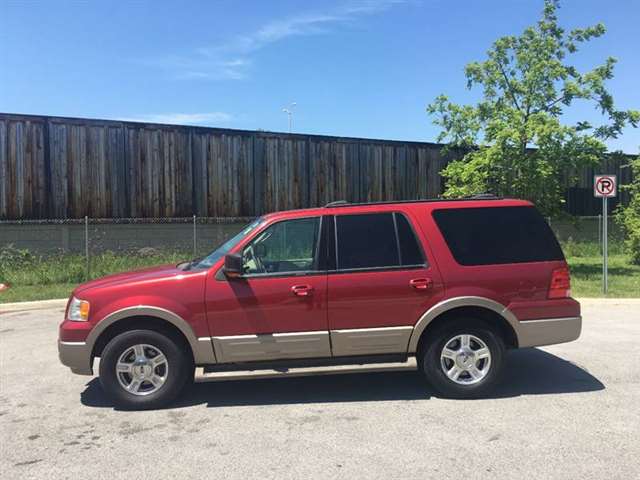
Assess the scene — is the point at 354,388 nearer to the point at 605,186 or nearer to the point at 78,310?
the point at 78,310

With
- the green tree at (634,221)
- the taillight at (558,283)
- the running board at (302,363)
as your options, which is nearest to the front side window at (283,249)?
the running board at (302,363)

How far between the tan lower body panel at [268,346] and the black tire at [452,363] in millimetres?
1004

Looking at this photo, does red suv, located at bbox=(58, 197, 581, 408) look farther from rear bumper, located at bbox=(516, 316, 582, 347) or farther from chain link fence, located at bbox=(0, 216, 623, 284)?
chain link fence, located at bbox=(0, 216, 623, 284)

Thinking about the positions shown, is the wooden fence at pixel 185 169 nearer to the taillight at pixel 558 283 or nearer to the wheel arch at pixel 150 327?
the wheel arch at pixel 150 327

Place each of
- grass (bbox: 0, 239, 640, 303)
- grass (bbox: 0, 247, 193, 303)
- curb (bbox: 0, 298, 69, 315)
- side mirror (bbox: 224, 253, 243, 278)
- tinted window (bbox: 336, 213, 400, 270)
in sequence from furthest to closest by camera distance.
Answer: grass (bbox: 0, 247, 193, 303), grass (bbox: 0, 239, 640, 303), curb (bbox: 0, 298, 69, 315), tinted window (bbox: 336, 213, 400, 270), side mirror (bbox: 224, 253, 243, 278)

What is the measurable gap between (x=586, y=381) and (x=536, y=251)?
5.25ft

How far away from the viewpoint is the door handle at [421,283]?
5.24 meters

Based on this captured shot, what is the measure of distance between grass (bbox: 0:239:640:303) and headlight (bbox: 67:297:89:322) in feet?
25.1

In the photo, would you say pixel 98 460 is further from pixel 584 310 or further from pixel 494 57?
pixel 494 57

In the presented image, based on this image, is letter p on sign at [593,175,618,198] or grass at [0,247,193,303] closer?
letter p on sign at [593,175,618,198]

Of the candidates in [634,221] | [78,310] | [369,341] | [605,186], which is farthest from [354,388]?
[634,221]

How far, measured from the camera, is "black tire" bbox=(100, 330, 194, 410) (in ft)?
16.7

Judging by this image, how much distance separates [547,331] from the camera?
5.38 m

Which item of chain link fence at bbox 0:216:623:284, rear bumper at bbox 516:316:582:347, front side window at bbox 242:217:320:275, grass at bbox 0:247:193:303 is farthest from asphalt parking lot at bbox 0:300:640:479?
chain link fence at bbox 0:216:623:284
